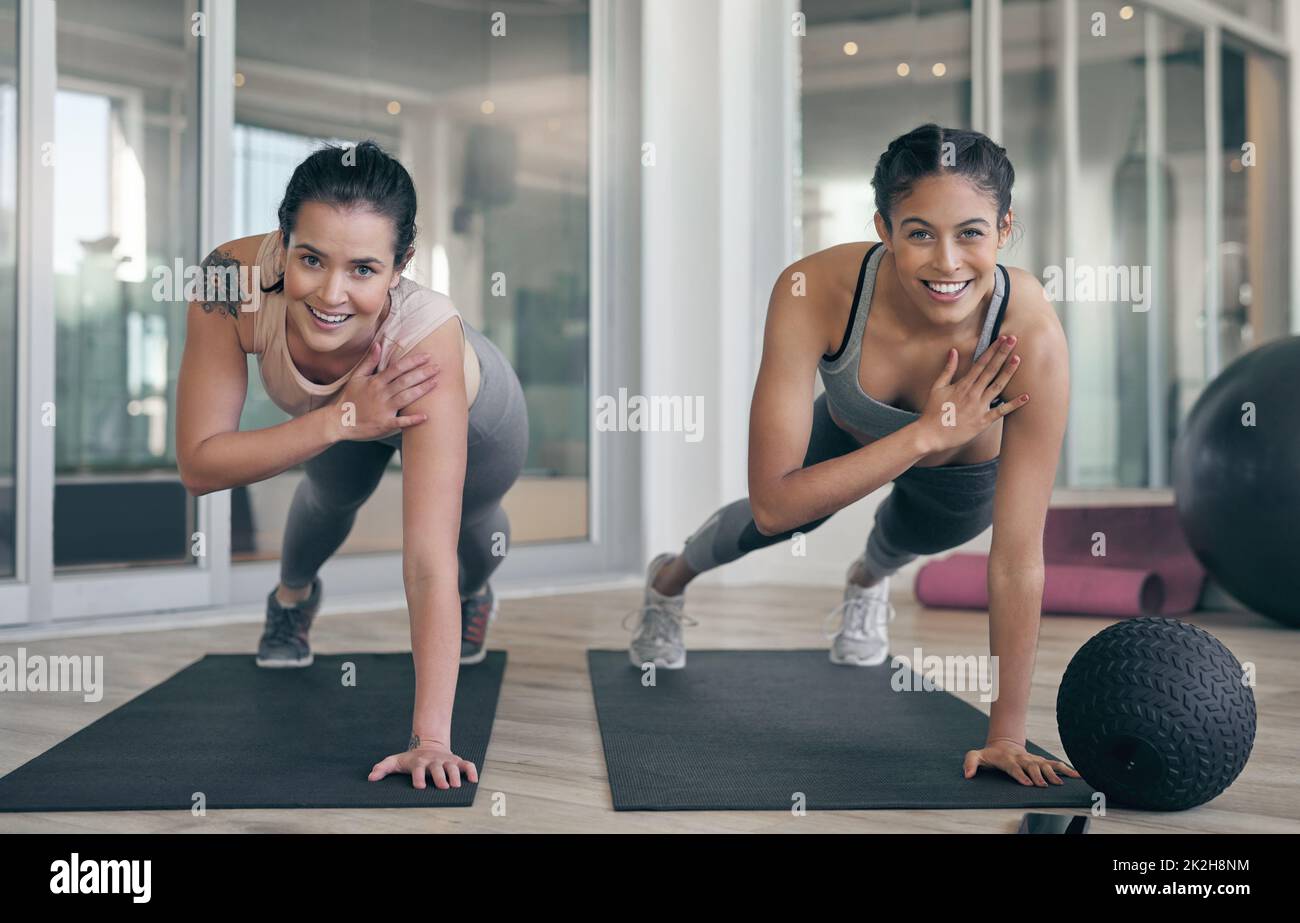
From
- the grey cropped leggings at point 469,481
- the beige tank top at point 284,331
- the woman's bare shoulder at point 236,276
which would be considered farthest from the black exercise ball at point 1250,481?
the woman's bare shoulder at point 236,276

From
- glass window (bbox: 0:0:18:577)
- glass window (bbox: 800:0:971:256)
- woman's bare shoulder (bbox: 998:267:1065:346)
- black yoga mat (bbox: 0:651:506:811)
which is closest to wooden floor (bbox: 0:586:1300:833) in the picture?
black yoga mat (bbox: 0:651:506:811)

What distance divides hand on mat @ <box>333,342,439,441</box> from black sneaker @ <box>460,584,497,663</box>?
100 centimetres

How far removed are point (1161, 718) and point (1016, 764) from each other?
8.9 inches

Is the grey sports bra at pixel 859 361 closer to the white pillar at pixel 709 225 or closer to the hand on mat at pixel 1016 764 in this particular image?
the hand on mat at pixel 1016 764

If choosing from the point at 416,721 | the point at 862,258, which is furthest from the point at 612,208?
the point at 416,721

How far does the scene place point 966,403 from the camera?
164 centimetres

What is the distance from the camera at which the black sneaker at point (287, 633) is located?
2582mm

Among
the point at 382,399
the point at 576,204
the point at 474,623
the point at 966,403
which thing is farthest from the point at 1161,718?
the point at 576,204

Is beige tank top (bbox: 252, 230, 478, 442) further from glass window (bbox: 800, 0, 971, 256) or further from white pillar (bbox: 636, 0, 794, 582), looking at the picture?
glass window (bbox: 800, 0, 971, 256)
